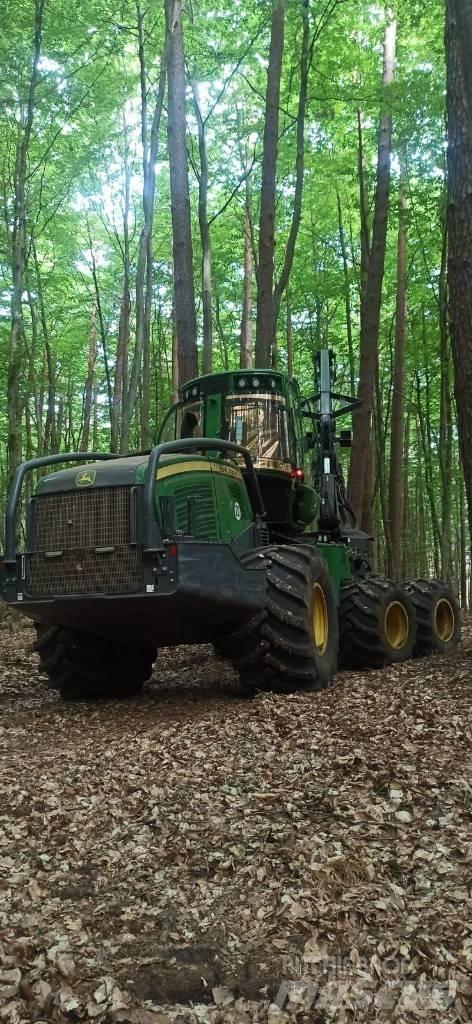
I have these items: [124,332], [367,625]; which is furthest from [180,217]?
[124,332]

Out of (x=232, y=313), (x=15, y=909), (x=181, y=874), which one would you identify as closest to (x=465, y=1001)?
(x=181, y=874)

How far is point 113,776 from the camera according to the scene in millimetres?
4574

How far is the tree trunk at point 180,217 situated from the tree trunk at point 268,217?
3.89 feet

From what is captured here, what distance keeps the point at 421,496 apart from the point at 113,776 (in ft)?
80.1

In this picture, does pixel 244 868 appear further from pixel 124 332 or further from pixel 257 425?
pixel 124 332

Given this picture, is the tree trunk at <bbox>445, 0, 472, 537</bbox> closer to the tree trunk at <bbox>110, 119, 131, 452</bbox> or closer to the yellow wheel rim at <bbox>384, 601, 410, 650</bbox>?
the yellow wheel rim at <bbox>384, 601, 410, 650</bbox>

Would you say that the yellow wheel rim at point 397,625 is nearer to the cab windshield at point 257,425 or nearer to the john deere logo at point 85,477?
the cab windshield at point 257,425

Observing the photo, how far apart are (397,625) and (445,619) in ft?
4.88

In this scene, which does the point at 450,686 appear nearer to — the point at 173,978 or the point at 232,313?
the point at 173,978

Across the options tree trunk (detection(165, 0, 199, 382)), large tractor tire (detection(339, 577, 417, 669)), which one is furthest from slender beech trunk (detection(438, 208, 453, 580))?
large tractor tire (detection(339, 577, 417, 669))

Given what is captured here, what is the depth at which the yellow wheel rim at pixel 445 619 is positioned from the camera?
395 inches

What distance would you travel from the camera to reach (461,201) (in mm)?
5727

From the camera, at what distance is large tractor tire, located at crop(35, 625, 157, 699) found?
7238 millimetres

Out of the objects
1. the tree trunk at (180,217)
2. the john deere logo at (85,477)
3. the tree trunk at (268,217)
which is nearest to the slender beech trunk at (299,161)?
the tree trunk at (268,217)
